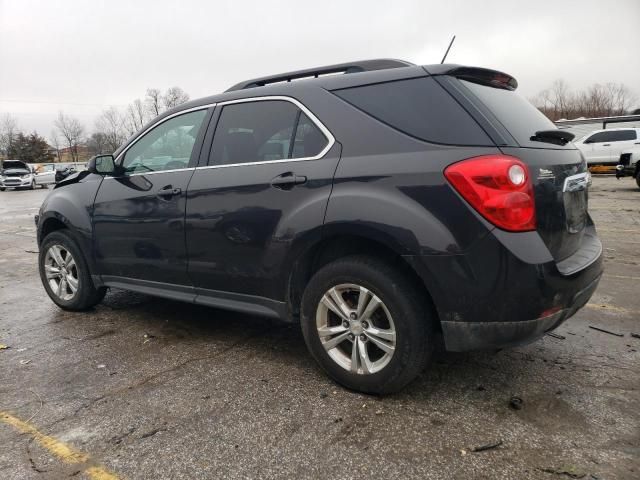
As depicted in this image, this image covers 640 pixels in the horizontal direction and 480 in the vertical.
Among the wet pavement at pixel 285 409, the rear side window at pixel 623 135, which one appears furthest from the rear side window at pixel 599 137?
the wet pavement at pixel 285 409

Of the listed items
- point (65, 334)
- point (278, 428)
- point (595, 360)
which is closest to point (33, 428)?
point (278, 428)

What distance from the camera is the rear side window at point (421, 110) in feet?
8.56

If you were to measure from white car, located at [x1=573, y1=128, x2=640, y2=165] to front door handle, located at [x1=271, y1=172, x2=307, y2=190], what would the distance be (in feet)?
68.7

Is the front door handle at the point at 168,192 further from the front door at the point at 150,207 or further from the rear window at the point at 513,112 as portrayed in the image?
the rear window at the point at 513,112

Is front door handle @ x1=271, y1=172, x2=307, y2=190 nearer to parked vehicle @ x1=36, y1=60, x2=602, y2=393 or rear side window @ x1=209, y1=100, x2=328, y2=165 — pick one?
parked vehicle @ x1=36, y1=60, x2=602, y2=393

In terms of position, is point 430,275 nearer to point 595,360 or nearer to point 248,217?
point 248,217

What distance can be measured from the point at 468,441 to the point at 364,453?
20.1 inches

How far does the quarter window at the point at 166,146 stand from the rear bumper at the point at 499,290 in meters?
2.04

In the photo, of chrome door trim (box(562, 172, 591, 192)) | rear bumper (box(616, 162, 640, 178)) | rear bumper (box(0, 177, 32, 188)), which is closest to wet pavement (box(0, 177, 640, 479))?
chrome door trim (box(562, 172, 591, 192))

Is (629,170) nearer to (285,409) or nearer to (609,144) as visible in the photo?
(609,144)

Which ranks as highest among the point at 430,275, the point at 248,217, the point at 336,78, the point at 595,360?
the point at 336,78

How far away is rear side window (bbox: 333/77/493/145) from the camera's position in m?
2.61

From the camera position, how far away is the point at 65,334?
13.8ft

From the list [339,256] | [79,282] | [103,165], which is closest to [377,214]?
[339,256]
